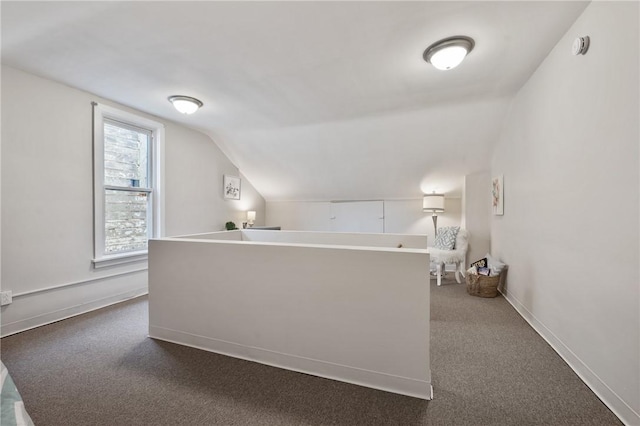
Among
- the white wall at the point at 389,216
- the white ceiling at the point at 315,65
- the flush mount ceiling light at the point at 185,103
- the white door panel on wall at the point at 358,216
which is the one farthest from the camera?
the white door panel on wall at the point at 358,216

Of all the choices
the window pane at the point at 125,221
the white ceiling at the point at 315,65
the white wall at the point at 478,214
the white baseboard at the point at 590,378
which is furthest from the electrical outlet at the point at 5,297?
the white wall at the point at 478,214

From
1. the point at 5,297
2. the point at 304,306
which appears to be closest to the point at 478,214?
the point at 304,306

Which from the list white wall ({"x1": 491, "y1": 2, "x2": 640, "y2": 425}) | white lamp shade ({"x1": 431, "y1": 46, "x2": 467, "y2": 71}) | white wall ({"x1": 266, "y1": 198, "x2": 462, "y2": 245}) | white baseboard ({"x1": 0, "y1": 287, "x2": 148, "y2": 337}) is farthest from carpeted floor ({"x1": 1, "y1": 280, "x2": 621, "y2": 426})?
white wall ({"x1": 266, "y1": 198, "x2": 462, "y2": 245})

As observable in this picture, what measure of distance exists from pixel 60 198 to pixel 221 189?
7.64ft

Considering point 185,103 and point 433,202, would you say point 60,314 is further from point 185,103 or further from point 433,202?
point 433,202

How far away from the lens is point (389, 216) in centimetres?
534

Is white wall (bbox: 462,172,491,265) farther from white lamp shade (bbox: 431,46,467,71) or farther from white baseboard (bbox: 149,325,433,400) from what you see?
white baseboard (bbox: 149,325,433,400)

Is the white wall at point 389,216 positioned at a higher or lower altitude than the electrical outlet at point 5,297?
higher

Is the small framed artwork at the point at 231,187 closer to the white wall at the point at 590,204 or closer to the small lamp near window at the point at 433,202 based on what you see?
the small lamp near window at the point at 433,202

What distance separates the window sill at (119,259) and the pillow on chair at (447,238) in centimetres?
429

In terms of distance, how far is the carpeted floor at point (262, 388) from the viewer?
1.49 m

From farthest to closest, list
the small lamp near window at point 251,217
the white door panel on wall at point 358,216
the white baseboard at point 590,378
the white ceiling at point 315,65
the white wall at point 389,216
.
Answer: the small lamp near window at point 251,217 → the white door panel on wall at point 358,216 → the white wall at point 389,216 → the white ceiling at point 315,65 → the white baseboard at point 590,378

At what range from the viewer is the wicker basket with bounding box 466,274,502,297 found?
3387 mm

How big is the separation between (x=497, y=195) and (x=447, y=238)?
94cm
